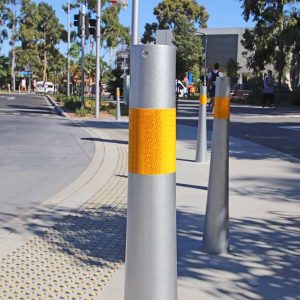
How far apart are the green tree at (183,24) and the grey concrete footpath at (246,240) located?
54310 millimetres

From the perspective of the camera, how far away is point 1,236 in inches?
195

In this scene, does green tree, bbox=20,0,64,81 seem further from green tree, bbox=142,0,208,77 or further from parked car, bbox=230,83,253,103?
parked car, bbox=230,83,253,103

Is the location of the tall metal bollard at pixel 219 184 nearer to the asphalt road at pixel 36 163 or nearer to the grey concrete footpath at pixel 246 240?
the grey concrete footpath at pixel 246 240

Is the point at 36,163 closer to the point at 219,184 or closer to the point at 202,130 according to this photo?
the point at 202,130

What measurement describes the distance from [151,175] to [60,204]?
389 cm

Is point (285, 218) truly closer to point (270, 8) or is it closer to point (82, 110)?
point (82, 110)

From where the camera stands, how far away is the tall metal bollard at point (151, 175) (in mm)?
2506

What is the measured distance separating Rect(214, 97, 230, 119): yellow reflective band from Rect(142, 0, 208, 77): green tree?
188 ft

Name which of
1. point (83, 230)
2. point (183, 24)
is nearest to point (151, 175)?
point (83, 230)

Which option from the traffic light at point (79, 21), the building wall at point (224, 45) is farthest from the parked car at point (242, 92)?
the building wall at point (224, 45)

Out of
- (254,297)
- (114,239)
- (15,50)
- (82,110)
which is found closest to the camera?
(254,297)

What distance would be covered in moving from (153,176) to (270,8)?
33.7 metres

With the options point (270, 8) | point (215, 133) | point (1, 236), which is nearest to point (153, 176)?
point (215, 133)

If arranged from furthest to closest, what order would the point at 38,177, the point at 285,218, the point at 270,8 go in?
1. the point at 270,8
2. the point at 38,177
3. the point at 285,218
